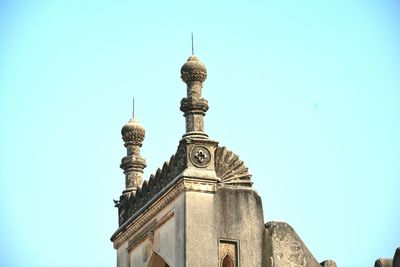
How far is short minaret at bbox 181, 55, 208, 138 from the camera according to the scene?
19859 mm

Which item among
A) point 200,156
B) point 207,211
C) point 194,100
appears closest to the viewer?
point 207,211

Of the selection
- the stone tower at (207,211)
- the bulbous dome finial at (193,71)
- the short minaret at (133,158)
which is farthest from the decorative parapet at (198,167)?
the short minaret at (133,158)

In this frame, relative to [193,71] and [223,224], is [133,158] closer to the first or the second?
[193,71]

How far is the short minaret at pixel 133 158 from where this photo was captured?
74.7ft

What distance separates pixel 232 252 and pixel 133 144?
3934 millimetres

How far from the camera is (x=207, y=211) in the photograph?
1958 centimetres

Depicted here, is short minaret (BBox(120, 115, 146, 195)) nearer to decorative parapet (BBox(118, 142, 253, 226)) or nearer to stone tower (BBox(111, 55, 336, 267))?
decorative parapet (BBox(118, 142, 253, 226))

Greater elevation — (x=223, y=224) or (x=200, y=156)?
(x=200, y=156)

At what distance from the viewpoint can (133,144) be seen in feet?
75.0

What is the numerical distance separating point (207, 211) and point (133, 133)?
3.61 metres

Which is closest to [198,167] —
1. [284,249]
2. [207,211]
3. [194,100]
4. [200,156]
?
[200,156]

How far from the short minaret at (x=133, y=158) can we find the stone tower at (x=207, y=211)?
1.95 metres

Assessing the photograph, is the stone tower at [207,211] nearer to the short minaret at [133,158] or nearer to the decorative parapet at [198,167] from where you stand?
the decorative parapet at [198,167]

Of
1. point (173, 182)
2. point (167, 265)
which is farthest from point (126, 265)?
point (173, 182)
